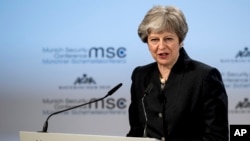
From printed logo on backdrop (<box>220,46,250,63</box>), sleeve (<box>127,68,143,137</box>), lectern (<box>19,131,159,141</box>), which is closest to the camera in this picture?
lectern (<box>19,131,159,141</box>)

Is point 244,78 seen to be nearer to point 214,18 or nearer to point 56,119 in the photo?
point 214,18

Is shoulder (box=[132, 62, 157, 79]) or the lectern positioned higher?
shoulder (box=[132, 62, 157, 79])

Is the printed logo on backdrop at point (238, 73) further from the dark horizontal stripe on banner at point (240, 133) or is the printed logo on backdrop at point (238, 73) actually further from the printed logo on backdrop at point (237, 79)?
the dark horizontal stripe on banner at point (240, 133)

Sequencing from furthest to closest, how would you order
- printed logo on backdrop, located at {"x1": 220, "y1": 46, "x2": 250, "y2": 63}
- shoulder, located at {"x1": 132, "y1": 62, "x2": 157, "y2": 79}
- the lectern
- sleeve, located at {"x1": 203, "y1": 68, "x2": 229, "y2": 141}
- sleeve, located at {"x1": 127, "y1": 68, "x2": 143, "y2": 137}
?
1. printed logo on backdrop, located at {"x1": 220, "y1": 46, "x2": 250, "y2": 63}
2. shoulder, located at {"x1": 132, "y1": 62, "x2": 157, "y2": 79}
3. sleeve, located at {"x1": 127, "y1": 68, "x2": 143, "y2": 137}
4. sleeve, located at {"x1": 203, "y1": 68, "x2": 229, "y2": 141}
5. the lectern

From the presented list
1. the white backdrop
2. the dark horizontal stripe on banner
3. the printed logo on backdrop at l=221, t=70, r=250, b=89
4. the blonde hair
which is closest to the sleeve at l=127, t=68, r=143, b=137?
the blonde hair

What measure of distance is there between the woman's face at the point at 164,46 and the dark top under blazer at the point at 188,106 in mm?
89

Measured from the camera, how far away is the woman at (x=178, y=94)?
2.02m

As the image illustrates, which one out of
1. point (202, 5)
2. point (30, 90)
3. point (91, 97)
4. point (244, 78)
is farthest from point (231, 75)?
point (30, 90)

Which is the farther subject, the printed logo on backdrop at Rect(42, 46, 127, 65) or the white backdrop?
the printed logo on backdrop at Rect(42, 46, 127, 65)

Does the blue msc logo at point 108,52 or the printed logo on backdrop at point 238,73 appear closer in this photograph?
the printed logo on backdrop at point 238,73

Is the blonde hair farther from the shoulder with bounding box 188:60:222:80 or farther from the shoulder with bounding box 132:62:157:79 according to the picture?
the shoulder with bounding box 132:62:157:79

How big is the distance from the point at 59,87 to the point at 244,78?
1.54 m

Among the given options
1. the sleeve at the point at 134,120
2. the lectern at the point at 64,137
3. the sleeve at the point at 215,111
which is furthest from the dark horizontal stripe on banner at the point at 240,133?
the lectern at the point at 64,137

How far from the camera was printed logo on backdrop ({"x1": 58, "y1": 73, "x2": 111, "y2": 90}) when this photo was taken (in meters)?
3.78
